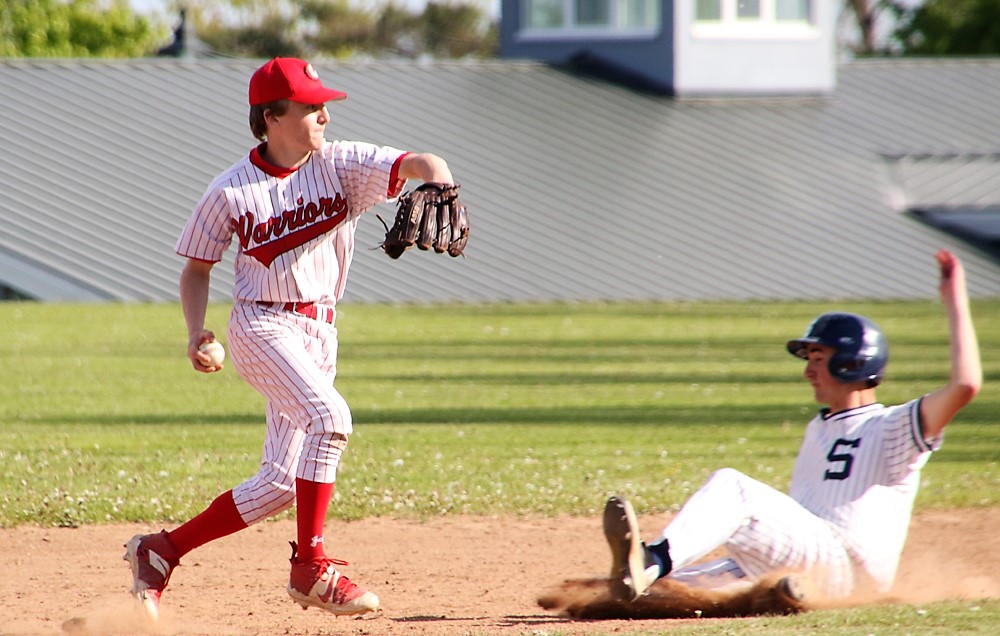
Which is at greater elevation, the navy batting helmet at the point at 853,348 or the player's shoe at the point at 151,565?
the navy batting helmet at the point at 853,348

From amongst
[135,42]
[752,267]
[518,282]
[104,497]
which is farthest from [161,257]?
[135,42]

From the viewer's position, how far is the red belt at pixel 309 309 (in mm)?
4871

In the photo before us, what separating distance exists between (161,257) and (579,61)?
32.4ft

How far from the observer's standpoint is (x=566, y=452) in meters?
9.31

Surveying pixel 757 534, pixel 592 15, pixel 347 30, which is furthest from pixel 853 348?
pixel 347 30

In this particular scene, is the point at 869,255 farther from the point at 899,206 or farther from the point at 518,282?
the point at 518,282

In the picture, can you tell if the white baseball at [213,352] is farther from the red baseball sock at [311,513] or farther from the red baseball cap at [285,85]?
the red baseball cap at [285,85]

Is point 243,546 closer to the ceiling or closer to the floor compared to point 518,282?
closer to the ceiling

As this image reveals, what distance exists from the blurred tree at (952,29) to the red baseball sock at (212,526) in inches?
1629

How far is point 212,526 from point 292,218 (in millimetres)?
1104

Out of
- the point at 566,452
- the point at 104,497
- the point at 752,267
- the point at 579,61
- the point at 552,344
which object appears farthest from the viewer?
the point at 579,61

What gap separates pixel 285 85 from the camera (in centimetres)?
481

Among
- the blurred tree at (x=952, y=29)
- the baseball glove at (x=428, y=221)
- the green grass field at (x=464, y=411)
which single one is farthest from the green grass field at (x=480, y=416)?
the blurred tree at (x=952, y=29)

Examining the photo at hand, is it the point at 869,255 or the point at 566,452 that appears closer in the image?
the point at 566,452
